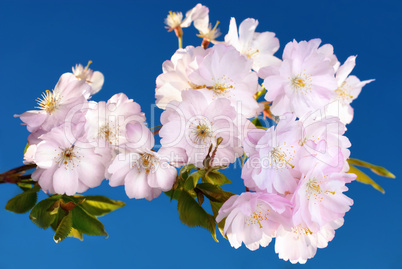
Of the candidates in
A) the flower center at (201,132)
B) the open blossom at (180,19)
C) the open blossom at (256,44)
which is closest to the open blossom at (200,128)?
the flower center at (201,132)

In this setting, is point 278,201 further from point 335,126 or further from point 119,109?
point 119,109

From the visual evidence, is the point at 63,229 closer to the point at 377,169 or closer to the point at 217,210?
the point at 217,210

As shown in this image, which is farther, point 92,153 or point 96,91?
point 96,91

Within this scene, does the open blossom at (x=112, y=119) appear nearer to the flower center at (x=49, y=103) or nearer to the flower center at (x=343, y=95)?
the flower center at (x=49, y=103)

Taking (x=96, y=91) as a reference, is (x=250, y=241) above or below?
below

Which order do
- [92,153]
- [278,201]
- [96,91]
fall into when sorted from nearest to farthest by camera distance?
1. [278,201]
2. [92,153]
3. [96,91]

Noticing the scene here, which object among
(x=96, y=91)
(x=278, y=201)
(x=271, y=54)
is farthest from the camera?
(x=96, y=91)

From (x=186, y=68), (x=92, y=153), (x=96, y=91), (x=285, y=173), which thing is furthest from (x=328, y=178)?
(x=96, y=91)
